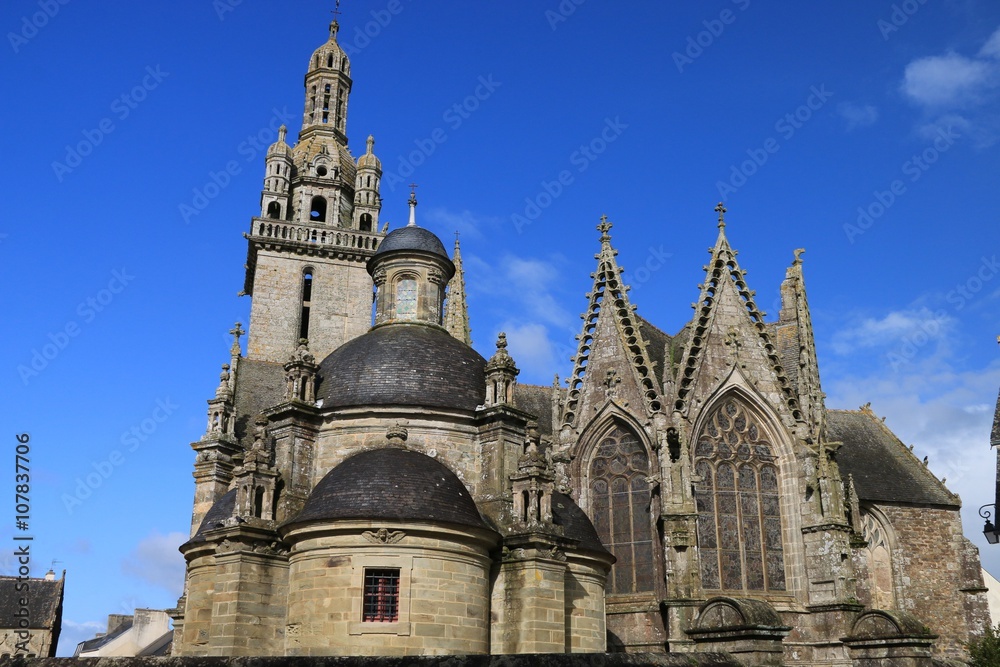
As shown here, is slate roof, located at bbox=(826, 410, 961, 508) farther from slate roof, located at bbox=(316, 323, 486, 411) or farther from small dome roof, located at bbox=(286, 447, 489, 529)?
small dome roof, located at bbox=(286, 447, 489, 529)

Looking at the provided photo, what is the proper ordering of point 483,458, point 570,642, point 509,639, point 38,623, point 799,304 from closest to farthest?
point 509,639, point 570,642, point 483,458, point 799,304, point 38,623

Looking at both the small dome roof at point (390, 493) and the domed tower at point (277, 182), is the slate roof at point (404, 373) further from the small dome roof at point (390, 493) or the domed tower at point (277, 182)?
the domed tower at point (277, 182)

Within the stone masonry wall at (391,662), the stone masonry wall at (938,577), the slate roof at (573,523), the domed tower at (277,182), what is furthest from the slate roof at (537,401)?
the stone masonry wall at (391,662)

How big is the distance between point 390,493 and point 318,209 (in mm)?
30432

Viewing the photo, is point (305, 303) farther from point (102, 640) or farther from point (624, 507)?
point (102, 640)

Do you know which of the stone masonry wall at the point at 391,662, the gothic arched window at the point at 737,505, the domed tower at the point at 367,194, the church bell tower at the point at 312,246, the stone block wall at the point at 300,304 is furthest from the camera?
the domed tower at the point at 367,194

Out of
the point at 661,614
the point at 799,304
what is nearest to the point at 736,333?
the point at 799,304

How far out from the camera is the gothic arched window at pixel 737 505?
2561 centimetres

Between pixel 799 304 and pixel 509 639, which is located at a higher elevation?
pixel 799 304

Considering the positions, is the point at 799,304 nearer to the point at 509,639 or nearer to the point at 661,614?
the point at 661,614

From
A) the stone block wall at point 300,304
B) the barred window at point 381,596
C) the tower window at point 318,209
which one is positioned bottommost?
the barred window at point 381,596

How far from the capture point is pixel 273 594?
18984mm

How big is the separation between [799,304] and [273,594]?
64.1 ft

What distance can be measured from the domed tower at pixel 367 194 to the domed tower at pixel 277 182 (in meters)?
3.40
